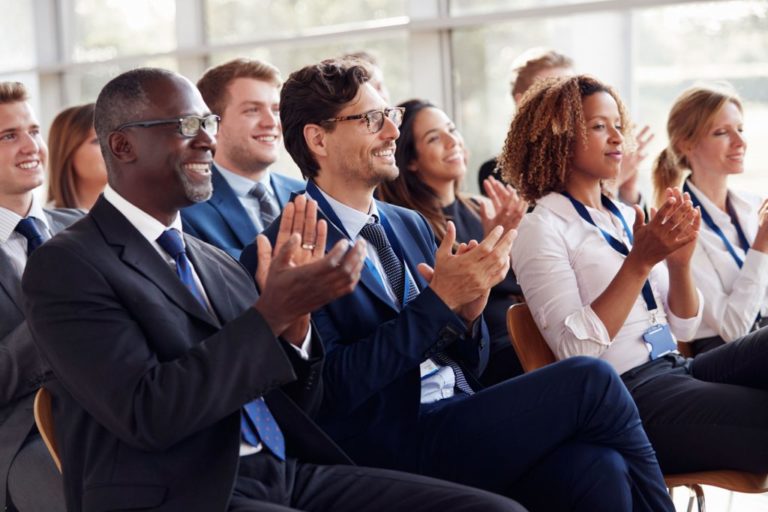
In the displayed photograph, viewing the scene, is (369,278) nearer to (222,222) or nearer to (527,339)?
(527,339)

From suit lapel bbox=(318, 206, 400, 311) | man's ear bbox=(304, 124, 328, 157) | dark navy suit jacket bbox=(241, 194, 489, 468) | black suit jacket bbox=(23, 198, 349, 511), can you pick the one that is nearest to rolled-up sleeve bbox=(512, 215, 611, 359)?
dark navy suit jacket bbox=(241, 194, 489, 468)

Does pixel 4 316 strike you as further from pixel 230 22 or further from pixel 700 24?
pixel 230 22

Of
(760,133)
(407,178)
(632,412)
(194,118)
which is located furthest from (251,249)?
(760,133)

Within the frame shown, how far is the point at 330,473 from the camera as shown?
6.89 feet

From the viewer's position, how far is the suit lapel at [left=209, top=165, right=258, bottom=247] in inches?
131

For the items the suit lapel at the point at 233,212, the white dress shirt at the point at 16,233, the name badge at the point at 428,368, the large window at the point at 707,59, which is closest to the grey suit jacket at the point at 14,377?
the white dress shirt at the point at 16,233

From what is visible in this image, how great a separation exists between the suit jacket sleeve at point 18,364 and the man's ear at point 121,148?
2.35 feet

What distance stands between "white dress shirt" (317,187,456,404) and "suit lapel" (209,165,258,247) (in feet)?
2.38

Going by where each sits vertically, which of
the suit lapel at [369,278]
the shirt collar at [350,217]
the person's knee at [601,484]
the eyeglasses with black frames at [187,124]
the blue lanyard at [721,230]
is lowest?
the person's knee at [601,484]

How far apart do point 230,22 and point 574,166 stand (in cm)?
420

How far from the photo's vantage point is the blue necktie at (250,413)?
6.57ft

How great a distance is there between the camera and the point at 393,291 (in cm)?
258

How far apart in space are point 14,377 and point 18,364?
0.03 meters

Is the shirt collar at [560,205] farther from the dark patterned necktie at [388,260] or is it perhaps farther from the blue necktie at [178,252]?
the blue necktie at [178,252]
